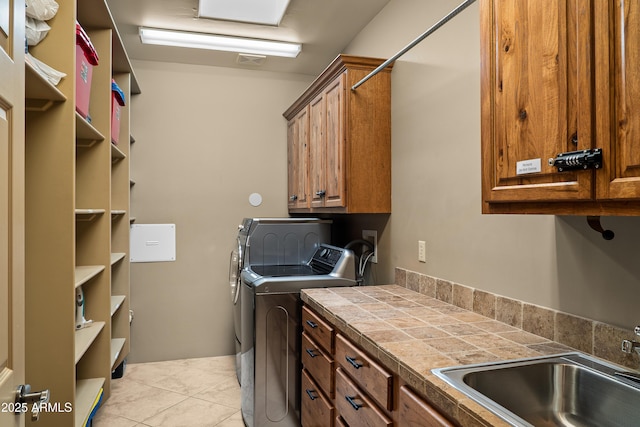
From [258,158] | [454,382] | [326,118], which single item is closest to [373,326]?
[454,382]

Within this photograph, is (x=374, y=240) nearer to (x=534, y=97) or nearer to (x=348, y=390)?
(x=348, y=390)

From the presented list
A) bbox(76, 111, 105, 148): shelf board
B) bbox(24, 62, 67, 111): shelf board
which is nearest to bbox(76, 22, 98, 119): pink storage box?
bbox(76, 111, 105, 148): shelf board

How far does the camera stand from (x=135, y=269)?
11.8 feet

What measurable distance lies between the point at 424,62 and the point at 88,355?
2480mm

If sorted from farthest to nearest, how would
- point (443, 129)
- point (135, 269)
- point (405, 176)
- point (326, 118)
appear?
point (135, 269)
point (326, 118)
point (405, 176)
point (443, 129)

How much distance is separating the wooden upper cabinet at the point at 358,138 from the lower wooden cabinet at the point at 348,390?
2.53 ft

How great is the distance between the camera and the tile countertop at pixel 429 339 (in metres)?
1.07

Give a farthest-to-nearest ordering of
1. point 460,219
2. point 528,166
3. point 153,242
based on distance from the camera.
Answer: point 153,242, point 460,219, point 528,166

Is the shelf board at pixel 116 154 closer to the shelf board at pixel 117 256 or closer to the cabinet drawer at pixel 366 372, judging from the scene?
the shelf board at pixel 117 256

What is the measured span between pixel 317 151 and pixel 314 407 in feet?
5.53

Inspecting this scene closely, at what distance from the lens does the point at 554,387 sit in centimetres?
123

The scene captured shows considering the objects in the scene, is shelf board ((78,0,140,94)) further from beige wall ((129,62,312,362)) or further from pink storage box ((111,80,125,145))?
beige wall ((129,62,312,362))

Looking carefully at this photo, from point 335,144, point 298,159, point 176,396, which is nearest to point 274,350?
point 176,396

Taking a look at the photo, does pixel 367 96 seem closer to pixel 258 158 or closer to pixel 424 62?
pixel 424 62
